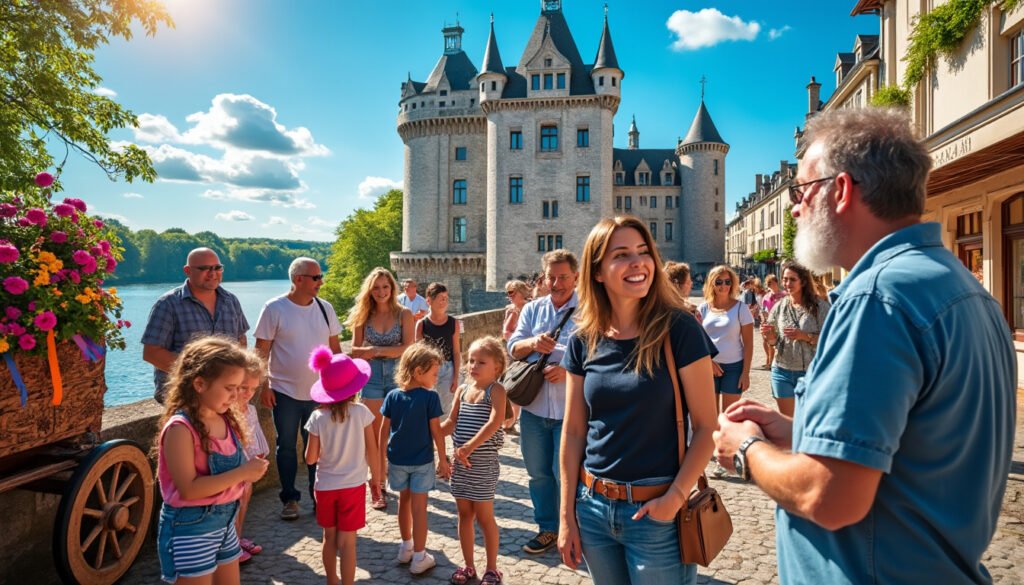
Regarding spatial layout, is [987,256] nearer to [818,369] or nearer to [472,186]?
[818,369]

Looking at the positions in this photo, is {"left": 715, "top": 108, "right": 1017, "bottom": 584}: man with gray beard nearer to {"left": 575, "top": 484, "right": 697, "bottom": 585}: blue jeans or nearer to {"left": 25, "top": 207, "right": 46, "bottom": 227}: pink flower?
{"left": 575, "top": 484, "right": 697, "bottom": 585}: blue jeans

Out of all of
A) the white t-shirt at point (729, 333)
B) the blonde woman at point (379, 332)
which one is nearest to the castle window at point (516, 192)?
the white t-shirt at point (729, 333)

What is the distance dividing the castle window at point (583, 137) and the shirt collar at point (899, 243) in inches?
1557

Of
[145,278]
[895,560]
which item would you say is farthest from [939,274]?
[145,278]

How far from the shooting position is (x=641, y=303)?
2527 mm

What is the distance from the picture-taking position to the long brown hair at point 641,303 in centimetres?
234

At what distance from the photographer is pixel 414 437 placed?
409cm

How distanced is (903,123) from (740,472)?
1002mm

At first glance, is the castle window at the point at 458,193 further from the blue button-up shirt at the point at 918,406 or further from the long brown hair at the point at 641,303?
the blue button-up shirt at the point at 918,406

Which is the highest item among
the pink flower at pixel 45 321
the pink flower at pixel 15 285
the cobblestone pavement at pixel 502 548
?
the pink flower at pixel 15 285

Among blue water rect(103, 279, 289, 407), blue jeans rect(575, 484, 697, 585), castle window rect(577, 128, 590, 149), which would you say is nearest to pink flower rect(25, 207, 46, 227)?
blue water rect(103, 279, 289, 407)

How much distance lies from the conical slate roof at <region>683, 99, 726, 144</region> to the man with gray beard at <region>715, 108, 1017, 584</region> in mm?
59758

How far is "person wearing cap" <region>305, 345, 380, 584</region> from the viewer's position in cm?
367

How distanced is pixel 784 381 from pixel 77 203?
583 cm
